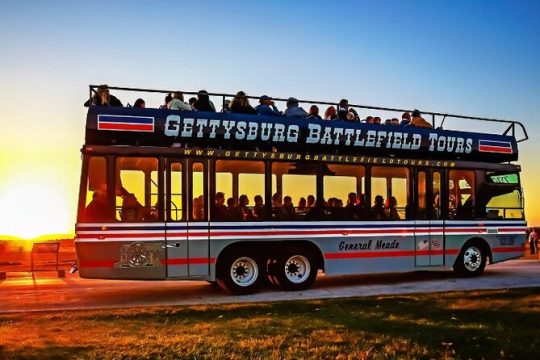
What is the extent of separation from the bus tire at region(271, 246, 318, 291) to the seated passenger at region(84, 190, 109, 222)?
397 cm

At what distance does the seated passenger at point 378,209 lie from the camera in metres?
15.8

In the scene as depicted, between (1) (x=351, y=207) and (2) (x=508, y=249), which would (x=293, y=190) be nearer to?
(1) (x=351, y=207)

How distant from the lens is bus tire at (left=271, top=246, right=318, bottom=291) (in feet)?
47.6

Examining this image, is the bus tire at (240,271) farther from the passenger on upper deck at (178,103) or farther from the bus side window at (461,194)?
the bus side window at (461,194)

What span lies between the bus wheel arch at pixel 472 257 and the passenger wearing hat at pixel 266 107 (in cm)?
627

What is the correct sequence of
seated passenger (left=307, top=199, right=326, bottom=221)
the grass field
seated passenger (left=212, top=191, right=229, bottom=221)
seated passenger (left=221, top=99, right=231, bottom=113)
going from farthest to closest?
1. seated passenger (left=307, top=199, right=326, bottom=221)
2. seated passenger (left=221, top=99, right=231, bottom=113)
3. seated passenger (left=212, top=191, right=229, bottom=221)
4. the grass field

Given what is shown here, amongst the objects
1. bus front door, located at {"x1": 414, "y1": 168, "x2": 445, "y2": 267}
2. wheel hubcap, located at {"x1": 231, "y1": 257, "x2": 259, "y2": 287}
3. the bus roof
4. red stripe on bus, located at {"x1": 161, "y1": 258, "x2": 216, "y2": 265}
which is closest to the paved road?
wheel hubcap, located at {"x1": 231, "y1": 257, "x2": 259, "y2": 287}

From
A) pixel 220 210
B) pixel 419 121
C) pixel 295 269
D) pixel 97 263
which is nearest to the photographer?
pixel 97 263

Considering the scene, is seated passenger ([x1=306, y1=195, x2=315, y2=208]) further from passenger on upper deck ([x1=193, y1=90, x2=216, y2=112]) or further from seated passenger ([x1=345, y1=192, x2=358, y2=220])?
passenger on upper deck ([x1=193, y1=90, x2=216, y2=112])

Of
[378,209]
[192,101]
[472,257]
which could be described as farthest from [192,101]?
[472,257]

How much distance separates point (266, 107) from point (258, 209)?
2.48m

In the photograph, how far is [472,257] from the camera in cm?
1725

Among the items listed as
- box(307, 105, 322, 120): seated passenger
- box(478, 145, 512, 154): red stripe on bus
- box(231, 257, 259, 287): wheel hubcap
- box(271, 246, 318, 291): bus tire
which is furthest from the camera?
box(478, 145, 512, 154): red stripe on bus

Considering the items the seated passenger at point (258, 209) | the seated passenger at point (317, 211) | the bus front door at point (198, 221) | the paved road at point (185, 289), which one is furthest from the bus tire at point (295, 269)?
the bus front door at point (198, 221)
